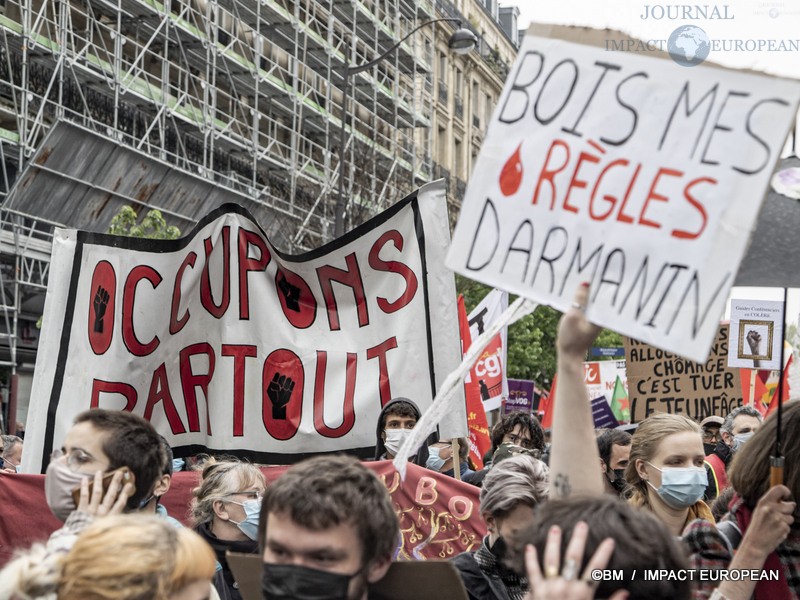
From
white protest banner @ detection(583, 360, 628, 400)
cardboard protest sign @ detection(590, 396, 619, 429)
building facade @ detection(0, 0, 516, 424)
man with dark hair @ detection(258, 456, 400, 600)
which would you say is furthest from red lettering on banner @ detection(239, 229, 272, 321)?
white protest banner @ detection(583, 360, 628, 400)

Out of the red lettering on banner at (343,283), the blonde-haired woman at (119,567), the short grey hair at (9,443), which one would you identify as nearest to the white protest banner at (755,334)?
the red lettering on banner at (343,283)

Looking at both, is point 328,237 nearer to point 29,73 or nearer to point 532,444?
A: point 29,73

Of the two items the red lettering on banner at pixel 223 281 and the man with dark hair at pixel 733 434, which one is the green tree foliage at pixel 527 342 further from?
the red lettering on banner at pixel 223 281

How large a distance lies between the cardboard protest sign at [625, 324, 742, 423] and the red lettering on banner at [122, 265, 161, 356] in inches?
220

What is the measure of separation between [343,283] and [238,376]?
0.65 m

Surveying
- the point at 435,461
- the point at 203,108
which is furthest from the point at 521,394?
the point at 203,108

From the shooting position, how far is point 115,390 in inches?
187

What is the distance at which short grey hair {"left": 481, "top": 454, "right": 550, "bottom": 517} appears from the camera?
128 inches

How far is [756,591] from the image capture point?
262cm

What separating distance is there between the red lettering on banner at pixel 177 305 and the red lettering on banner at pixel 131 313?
3.7 inches

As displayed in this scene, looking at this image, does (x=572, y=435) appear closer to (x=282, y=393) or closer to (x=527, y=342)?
(x=282, y=393)

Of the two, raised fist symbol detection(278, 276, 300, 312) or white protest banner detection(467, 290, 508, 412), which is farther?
white protest banner detection(467, 290, 508, 412)

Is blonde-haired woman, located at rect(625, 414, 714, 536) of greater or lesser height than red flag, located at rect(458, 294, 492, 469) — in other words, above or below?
above

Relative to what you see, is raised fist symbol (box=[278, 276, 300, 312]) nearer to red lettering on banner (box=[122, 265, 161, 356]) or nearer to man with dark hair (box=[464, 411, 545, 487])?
red lettering on banner (box=[122, 265, 161, 356])
